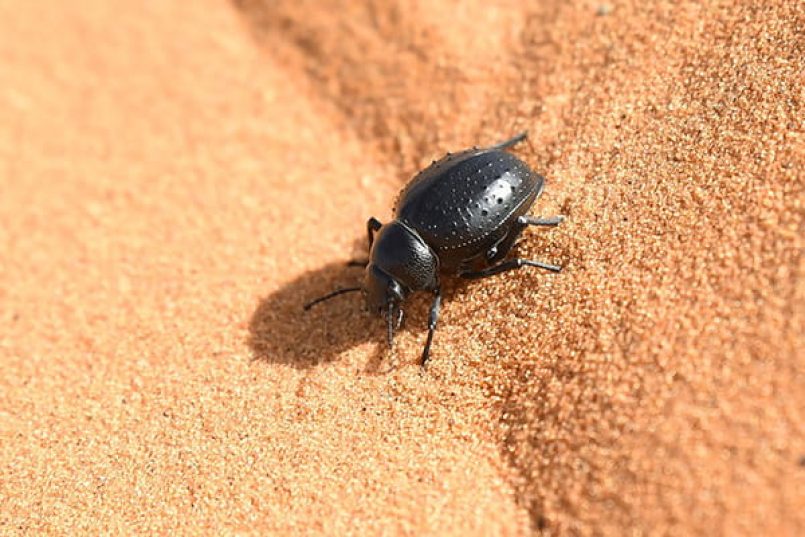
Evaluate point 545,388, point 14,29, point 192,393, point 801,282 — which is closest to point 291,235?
point 192,393

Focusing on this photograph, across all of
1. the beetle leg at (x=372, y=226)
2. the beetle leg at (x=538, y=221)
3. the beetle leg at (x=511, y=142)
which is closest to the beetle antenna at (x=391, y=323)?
Answer: the beetle leg at (x=372, y=226)

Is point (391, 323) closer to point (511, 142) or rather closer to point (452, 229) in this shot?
point (452, 229)

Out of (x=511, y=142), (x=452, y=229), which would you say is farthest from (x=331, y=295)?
(x=511, y=142)

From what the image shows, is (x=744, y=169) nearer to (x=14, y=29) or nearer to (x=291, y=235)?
(x=291, y=235)

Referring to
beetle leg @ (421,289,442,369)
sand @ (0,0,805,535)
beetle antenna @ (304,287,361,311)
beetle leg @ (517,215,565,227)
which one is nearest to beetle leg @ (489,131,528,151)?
sand @ (0,0,805,535)

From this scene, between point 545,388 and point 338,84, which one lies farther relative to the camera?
point 338,84

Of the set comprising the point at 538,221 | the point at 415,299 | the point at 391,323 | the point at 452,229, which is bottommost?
the point at 415,299
